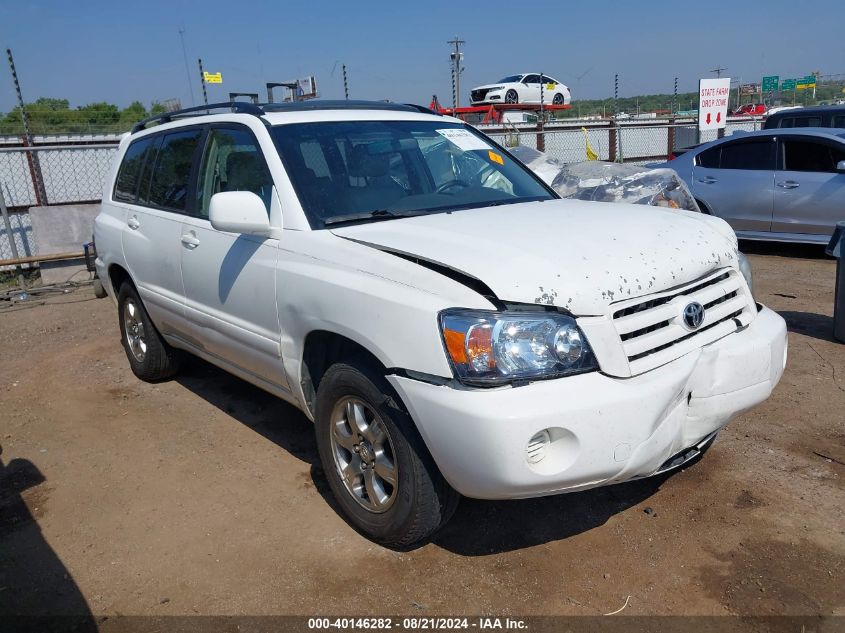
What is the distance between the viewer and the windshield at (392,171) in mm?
3465

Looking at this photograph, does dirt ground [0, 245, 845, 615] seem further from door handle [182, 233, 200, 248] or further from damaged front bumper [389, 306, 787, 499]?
door handle [182, 233, 200, 248]

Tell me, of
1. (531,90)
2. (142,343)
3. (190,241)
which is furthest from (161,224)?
(531,90)

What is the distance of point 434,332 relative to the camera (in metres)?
2.55

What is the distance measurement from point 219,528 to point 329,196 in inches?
66.4

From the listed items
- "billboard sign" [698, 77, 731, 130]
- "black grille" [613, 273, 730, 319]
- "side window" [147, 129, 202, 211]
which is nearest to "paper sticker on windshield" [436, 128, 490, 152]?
"side window" [147, 129, 202, 211]

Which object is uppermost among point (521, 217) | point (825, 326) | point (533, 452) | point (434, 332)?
point (521, 217)

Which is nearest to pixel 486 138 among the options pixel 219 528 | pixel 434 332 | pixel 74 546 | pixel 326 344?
pixel 326 344

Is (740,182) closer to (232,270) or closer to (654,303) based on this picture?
(654,303)

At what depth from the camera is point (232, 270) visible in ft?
12.3

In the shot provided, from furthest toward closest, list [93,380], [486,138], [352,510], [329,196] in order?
[93,380], [486,138], [329,196], [352,510]

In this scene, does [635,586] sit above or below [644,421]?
below

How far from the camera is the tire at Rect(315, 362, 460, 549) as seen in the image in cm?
278

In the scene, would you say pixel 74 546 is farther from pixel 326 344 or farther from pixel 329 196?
pixel 329 196

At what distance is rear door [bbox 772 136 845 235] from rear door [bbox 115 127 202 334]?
7563mm
